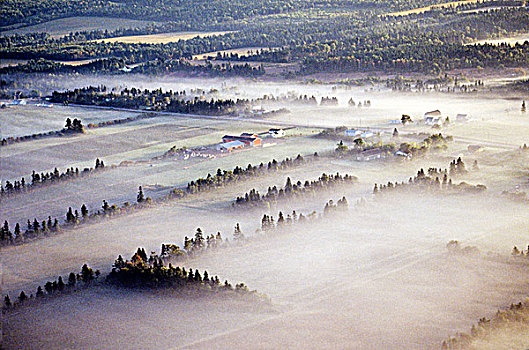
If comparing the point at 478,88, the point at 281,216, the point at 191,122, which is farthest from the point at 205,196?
the point at 478,88

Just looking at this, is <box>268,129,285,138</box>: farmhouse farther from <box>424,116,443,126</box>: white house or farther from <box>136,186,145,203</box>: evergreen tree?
<box>136,186,145,203</box>: evergreen tree

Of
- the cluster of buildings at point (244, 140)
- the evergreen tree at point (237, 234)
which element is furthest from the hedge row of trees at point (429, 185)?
the cluster of buildings at point (244, 140)

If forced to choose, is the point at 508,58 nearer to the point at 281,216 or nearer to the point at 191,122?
the point at 191,122

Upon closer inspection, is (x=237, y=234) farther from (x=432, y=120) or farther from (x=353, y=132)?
(x=432, y=120)

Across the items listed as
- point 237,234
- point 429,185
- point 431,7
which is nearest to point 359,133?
point 429,185

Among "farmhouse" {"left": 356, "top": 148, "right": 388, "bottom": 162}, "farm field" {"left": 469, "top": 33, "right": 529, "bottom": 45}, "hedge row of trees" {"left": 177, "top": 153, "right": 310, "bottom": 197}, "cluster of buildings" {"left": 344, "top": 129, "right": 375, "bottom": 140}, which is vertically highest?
"farm field" {"left": 469, "top": 33, "right": 529, "bottom": 45}

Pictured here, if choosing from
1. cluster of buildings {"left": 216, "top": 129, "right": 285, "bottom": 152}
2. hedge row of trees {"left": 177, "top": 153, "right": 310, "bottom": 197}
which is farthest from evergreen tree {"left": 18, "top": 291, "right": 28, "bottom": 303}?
cluster of buildings {"left": 216, "top": 129, "right": 285, "bottom": 152}

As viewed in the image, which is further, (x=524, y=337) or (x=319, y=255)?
(x=319, y=255)
